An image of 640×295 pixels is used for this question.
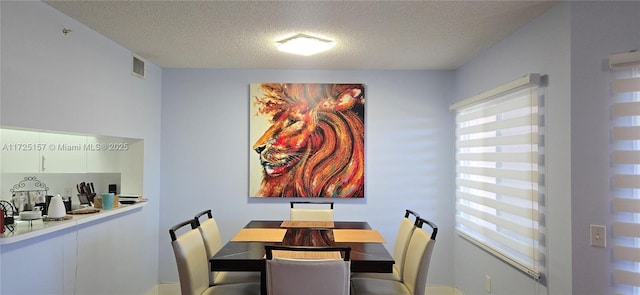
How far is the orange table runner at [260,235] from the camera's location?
258 cm

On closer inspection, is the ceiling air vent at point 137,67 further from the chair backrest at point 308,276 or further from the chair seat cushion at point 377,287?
the chair seat cushion at point 377,287

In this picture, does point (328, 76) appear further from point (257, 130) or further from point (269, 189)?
point (269, 189)

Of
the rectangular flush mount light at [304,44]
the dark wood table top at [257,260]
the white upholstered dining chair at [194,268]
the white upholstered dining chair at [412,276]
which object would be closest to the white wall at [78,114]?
the white upholstered dining chair at [194,268]

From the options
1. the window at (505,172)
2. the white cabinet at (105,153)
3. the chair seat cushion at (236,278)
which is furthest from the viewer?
the white cabinet at (105,153)

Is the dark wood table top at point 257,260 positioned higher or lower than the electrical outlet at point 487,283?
higher

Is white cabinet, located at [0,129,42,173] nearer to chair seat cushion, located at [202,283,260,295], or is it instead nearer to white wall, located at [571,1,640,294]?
chair seat cushion, located at [202,283,260,295]

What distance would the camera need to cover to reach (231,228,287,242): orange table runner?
258 cm

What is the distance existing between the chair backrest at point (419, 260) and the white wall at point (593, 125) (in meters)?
0.77

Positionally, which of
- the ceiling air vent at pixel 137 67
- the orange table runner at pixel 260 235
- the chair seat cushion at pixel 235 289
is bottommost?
the chair seat cushion at pixel 235 289

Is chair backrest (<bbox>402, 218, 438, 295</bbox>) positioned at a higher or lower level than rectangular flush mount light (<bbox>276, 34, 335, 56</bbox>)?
lower

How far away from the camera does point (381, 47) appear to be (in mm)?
3088

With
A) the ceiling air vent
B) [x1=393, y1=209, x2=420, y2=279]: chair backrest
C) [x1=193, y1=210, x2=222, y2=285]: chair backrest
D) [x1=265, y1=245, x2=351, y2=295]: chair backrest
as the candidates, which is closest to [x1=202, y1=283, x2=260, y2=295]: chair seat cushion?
[x1=193, y1=210, x2=222, y2=285]: chair backrest

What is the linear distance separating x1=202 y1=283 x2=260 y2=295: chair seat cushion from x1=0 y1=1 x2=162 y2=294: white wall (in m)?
0.98

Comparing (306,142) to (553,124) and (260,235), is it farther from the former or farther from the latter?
(553,124)
